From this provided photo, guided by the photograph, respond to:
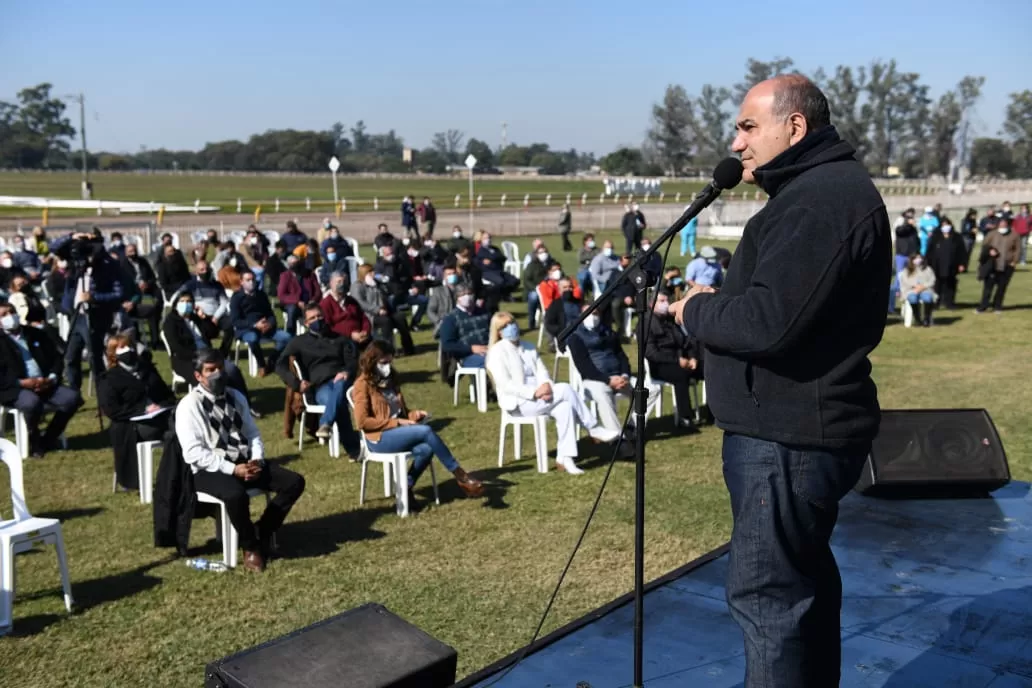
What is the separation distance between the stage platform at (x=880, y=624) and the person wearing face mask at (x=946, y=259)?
1348 centimetres

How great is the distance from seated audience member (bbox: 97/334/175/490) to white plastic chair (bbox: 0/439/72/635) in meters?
2.11

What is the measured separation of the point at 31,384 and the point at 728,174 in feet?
26.0

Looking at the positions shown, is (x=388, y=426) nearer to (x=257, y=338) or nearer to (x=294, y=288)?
(x=257, y=338)

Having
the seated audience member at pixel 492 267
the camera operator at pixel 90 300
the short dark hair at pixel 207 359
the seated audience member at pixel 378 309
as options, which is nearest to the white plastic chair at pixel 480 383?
the seated audience member at pixel 378 309

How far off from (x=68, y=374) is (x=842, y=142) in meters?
9.82

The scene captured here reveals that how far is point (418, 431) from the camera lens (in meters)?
7.61

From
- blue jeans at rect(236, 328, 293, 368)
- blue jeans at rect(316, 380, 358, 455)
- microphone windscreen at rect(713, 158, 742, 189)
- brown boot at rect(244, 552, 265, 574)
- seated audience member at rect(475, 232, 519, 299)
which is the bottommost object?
brown boot at rect(244, 552, 265, 574)

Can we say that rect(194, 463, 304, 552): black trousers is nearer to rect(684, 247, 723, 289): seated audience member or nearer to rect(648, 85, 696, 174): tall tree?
rect(684, 247, 723, 289): seated audience member

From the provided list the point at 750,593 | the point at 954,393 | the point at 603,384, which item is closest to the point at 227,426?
the point at 603,384

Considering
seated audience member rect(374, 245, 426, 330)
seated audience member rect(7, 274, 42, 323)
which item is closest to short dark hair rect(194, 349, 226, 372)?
seated audience member rect(7, 274, 42, 323)

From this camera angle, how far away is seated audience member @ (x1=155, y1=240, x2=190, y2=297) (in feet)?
51.8

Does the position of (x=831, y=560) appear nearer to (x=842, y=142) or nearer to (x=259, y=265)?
(x=842, y=142)

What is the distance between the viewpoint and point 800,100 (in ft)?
8.74

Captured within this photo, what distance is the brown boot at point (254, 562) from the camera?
6.34 meters
